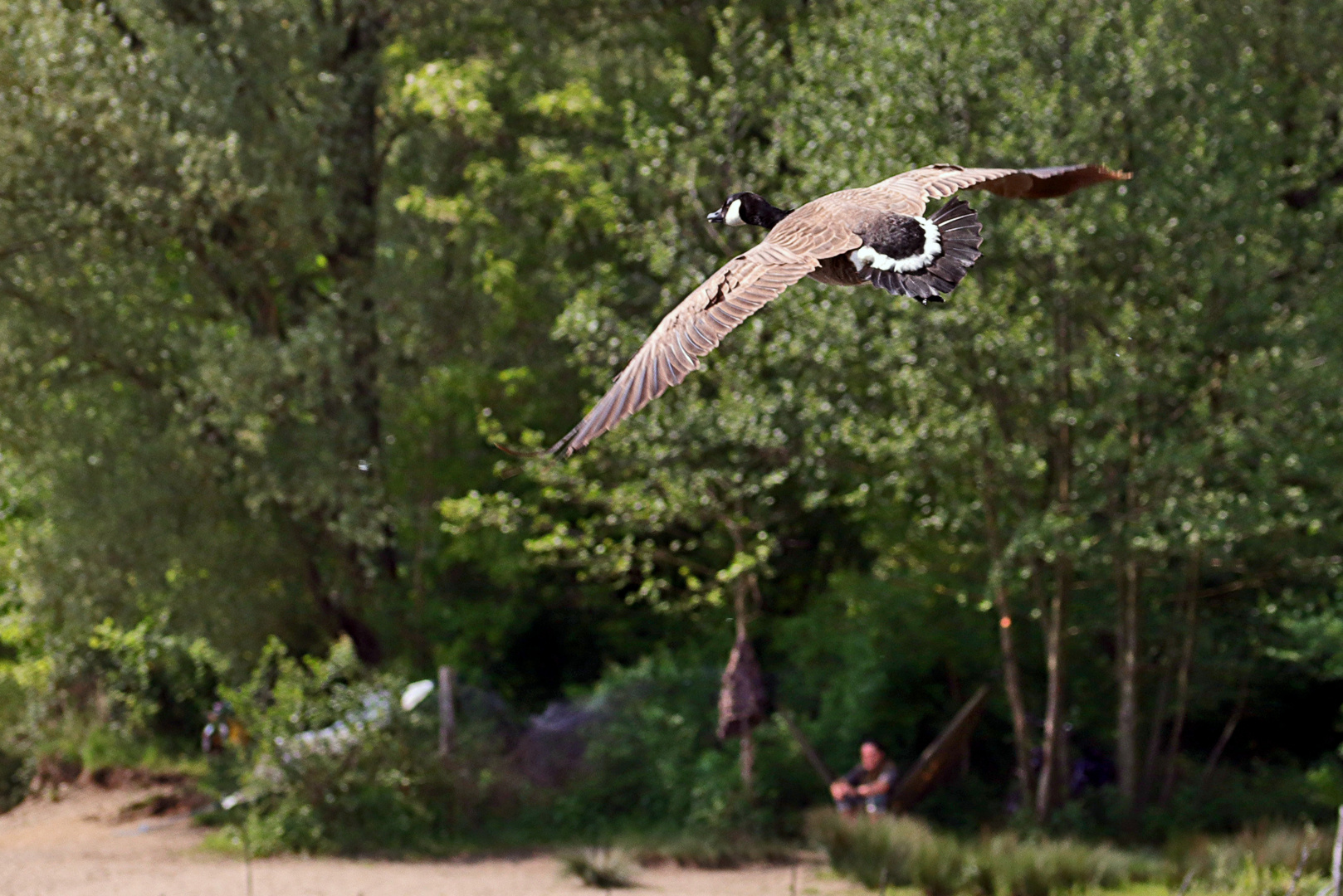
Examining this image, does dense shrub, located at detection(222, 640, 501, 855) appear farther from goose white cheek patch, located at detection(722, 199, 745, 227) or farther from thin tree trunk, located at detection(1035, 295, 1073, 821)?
goose white cheek patch, located at detection(722, 199, 745, 227)

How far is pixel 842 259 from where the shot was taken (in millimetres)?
5391

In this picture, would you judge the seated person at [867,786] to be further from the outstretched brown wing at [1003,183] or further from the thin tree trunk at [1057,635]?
the outstretched brown wing at [1003,183]

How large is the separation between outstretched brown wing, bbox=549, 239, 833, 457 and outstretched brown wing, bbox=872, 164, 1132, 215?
0.66 metres

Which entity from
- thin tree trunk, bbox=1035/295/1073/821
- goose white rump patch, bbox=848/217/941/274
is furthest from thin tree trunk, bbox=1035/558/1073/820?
goose white rump patch, bbox=848/217/941/274

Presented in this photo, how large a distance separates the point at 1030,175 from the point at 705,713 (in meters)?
10.8

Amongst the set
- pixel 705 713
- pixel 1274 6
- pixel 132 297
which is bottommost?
pixel 705 713

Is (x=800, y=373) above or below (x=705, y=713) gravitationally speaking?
above

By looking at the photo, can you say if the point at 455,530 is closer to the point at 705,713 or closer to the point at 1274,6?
the point at 705,713

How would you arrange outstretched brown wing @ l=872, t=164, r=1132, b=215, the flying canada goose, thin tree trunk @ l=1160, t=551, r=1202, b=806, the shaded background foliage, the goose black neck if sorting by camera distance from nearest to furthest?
the flying canada goose → outstretched brown wing @ l=872, t=164, r=1132, b=215 → the goose black neck → the shaded background foliage → thin tree trunk @ l=1160, t=551, r=1202, b=806

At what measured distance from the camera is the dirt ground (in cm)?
1292

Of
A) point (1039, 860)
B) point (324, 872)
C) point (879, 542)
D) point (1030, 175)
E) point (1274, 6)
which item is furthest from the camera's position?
point (879, 542)

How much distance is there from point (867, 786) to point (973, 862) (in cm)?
178

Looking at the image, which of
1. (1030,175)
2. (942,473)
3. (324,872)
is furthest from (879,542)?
(1030,175)

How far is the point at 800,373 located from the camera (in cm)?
1413
